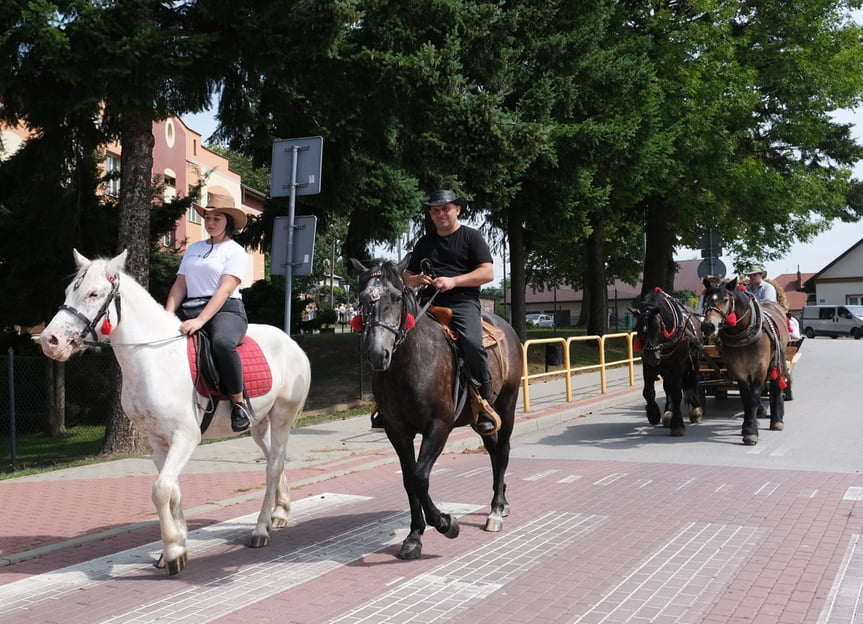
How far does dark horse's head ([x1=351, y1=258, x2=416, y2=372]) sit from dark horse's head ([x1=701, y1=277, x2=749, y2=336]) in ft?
21.3

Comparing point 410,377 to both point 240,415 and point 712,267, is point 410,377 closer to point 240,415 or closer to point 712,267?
point 240,415

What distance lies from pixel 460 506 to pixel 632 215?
27125mm

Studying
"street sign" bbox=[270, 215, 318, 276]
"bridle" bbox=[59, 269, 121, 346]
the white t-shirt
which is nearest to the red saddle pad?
the white t-shirt

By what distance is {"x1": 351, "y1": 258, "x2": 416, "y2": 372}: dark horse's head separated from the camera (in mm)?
5500

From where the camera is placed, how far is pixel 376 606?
4926 mm

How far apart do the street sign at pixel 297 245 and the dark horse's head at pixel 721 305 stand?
5.36 meters

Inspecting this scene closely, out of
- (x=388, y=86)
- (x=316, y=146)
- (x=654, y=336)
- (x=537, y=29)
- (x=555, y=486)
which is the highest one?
(x=537, y=29)

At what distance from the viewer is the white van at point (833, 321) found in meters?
50.6

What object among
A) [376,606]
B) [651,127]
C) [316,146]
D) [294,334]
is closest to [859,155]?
[651,127]

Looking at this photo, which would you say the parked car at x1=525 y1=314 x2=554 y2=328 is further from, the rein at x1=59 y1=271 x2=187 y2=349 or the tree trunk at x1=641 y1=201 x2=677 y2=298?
the rein at x1=59 y1=271 x2=187 y2=349

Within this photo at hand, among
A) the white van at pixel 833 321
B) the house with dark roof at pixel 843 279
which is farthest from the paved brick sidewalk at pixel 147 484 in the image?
the house with dark roof at pixel 843 279

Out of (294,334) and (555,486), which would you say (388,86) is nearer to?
(555,486)

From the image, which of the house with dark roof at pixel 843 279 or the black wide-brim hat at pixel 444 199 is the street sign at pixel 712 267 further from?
the house with dark roof at pixel 843 279

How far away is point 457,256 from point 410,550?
2267 millimetres
